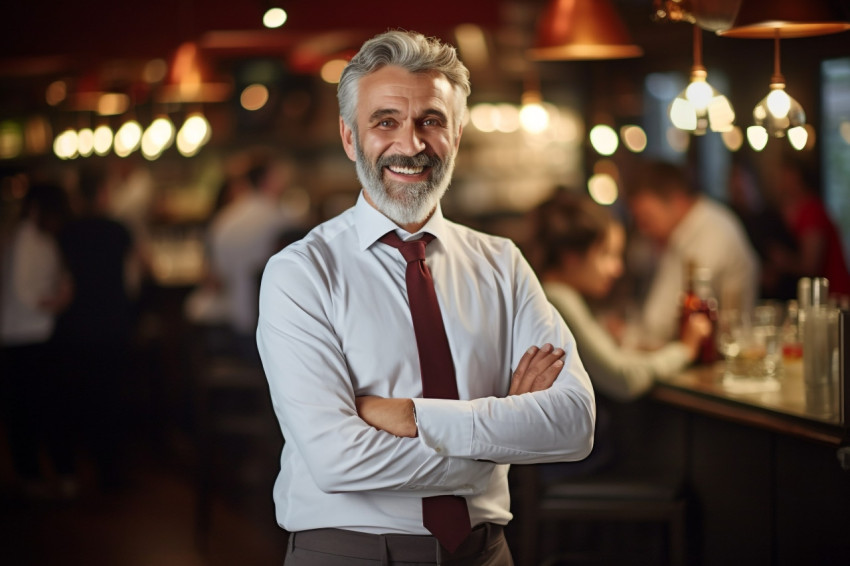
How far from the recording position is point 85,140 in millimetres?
8922

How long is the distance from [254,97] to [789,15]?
744cm

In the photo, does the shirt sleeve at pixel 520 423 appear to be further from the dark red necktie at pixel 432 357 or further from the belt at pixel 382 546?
the belt at pixel 382 546

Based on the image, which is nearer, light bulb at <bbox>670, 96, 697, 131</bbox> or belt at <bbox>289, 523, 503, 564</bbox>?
belt at <bbox>289, 523, 503, 564</bbox>

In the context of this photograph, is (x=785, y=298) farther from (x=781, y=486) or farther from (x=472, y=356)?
(x=472, y=356)

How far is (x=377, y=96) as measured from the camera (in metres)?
2.16

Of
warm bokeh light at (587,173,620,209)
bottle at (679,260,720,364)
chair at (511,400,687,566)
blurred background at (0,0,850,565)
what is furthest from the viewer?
warm bokeh light at (587,173,620,209)

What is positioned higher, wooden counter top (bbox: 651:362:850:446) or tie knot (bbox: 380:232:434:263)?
tie knot (bbox: 380:232:434:263)

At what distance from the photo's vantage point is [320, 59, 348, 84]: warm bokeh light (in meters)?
7.64

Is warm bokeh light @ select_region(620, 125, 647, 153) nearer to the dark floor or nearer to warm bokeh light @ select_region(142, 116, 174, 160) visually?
warm bokeh light @ select_region(142, 116, 174, 160)

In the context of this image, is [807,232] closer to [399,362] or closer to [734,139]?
[734,139]

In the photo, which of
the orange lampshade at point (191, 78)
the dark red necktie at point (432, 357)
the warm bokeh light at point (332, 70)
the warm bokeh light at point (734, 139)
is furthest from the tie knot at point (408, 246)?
the warm bokeh light at point (734, 139)

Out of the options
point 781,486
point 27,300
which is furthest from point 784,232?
point 27,300

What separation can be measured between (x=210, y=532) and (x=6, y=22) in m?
4.35

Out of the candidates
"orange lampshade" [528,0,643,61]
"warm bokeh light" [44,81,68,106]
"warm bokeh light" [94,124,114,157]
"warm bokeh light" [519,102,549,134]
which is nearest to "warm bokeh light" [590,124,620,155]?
"warm bokeh light" [519,102,549,134]
